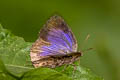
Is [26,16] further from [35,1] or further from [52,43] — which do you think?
[52,43]

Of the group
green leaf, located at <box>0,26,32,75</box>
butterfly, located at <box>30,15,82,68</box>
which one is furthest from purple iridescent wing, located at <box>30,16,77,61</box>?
green leaf, located at <box>0,26,32,75</box>

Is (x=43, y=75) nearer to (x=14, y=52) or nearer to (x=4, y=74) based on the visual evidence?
(x=4, y=74)

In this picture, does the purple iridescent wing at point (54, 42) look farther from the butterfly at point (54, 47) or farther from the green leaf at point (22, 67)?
the green leaf at point (22, 67)

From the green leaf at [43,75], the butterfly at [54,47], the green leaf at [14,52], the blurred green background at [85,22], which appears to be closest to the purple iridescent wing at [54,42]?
the butterfly at [54,47]

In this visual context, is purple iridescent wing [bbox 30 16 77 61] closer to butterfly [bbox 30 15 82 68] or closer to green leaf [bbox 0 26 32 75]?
butterfly [bbox 30 15 82 68]

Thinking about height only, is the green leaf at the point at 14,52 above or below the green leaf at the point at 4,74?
above

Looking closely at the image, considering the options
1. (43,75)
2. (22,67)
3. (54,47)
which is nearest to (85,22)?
(54,47)
